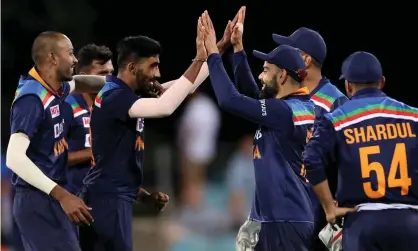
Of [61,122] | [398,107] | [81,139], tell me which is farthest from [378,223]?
[81,139]

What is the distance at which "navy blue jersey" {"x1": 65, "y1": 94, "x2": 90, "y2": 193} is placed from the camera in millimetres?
8539

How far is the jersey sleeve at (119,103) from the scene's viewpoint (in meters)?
7.20

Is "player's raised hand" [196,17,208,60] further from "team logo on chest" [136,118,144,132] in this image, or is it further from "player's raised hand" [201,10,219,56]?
"team logo on chest" [136,118,144,132]

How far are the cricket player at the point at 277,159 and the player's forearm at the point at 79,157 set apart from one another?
70.3 inches

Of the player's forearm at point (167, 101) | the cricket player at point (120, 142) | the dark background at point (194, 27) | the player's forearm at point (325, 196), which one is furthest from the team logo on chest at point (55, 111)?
the dark background at point (194, 27)

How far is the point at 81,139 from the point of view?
8.62 meters

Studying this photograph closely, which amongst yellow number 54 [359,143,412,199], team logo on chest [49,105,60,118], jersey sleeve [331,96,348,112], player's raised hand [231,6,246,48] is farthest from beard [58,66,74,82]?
yellow number 54 [359,143,412,199]

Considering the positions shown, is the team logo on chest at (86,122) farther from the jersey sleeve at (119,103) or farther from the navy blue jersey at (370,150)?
the navy blue jersey at (370,150)

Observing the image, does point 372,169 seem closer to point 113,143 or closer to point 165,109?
point 165,109

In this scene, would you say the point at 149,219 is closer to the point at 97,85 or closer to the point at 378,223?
the point at 97,85

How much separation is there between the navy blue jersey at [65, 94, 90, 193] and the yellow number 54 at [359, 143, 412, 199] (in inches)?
115

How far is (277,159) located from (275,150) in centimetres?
6

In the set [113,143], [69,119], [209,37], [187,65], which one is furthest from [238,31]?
[187,65]

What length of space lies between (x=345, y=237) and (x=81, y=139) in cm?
292
